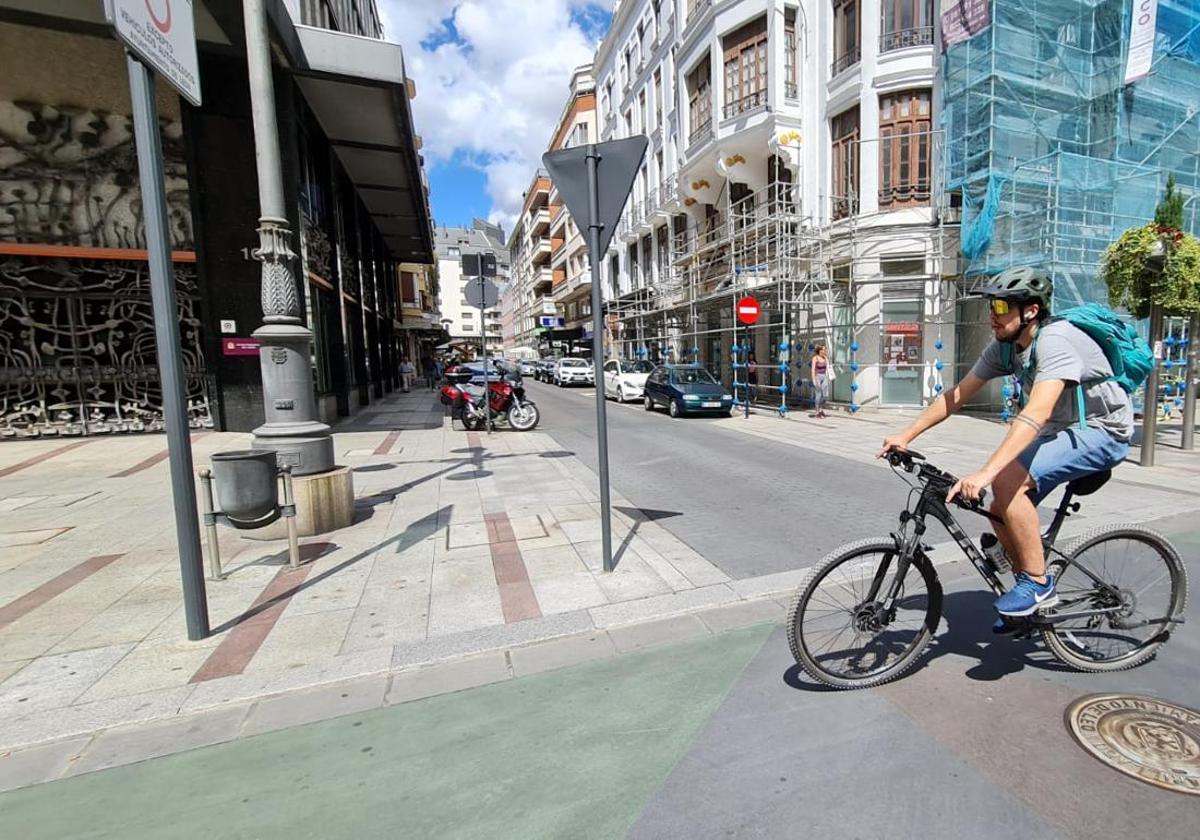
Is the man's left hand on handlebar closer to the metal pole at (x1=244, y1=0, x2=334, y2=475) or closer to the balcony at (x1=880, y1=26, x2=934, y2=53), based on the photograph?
the metal pole at (x1=244, y1=0, x2=334, y2=475)

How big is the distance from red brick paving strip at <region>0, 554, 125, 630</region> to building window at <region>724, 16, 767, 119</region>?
19117mm

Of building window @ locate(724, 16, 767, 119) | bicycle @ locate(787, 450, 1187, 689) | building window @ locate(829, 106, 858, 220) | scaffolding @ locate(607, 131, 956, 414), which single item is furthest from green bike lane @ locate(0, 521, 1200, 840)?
building window @ locate(724, 16, 767, 119)

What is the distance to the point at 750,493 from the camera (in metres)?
7.04

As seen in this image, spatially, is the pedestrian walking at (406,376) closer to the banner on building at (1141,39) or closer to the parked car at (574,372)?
the parked car at (574,372)

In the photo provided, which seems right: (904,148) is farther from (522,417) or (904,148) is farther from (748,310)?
(522,417)

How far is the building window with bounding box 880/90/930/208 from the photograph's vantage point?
1525 cm

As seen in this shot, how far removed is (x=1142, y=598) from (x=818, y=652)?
169 centimetres

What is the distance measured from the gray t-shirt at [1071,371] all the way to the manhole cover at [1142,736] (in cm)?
123

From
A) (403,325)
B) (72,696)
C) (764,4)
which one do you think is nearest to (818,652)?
(72,696)

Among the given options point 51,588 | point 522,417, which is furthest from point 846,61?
point 51,588

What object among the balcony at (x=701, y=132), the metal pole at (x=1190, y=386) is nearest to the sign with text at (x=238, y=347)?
the metal pole at (x=1190, y=386)

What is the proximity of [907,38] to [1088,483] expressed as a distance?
16.6 meters

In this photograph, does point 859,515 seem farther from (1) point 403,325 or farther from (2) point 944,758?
(1) point 403,325

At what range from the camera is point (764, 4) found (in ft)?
57.3
